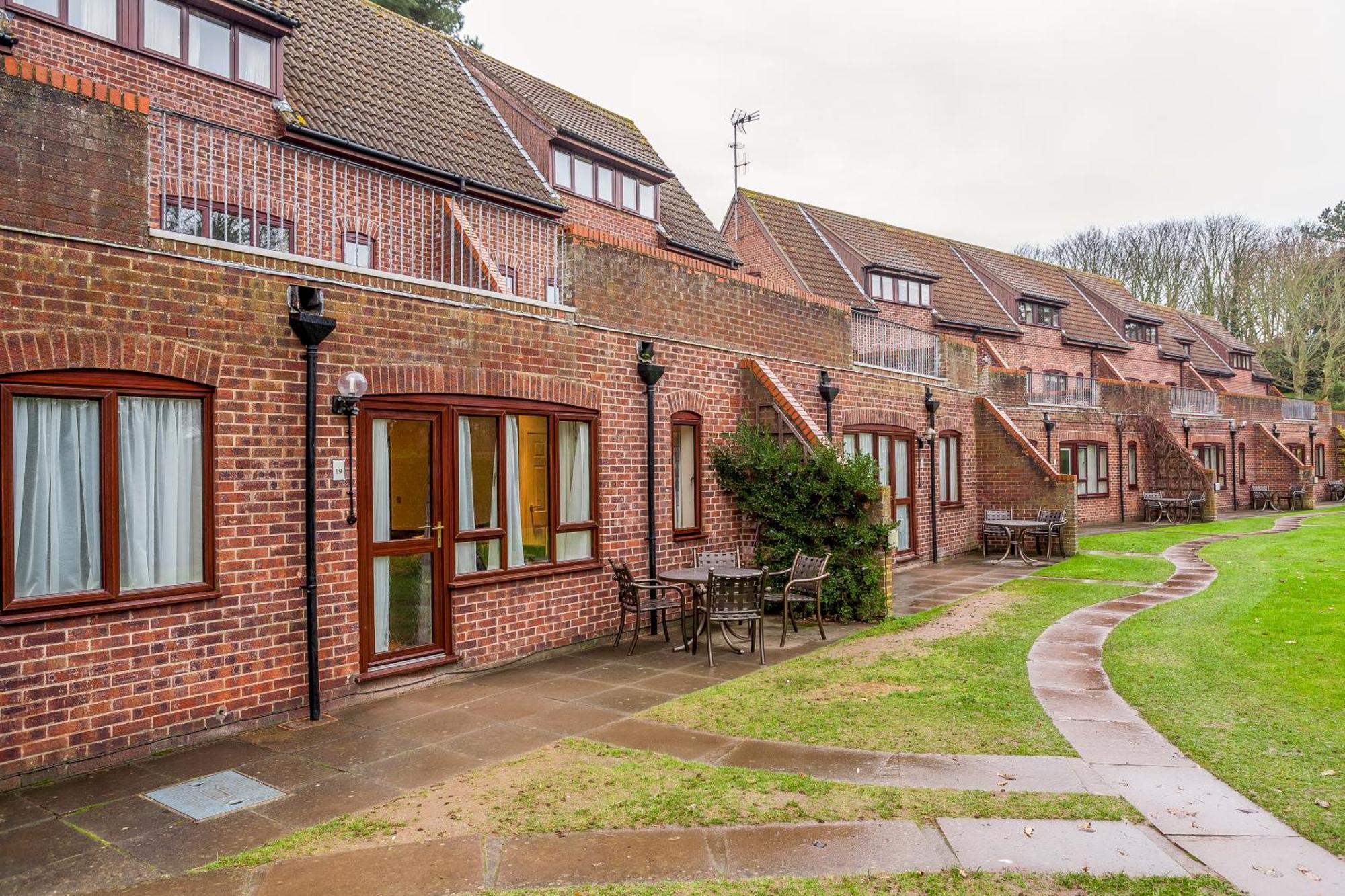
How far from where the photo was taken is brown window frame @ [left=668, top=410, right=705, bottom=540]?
10047mm

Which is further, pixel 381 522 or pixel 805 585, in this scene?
pixel 805 585

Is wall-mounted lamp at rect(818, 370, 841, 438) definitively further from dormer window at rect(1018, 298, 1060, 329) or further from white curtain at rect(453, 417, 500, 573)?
dormer window at rect(1018, 298, 1060, 329)

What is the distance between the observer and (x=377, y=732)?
5.82 metres

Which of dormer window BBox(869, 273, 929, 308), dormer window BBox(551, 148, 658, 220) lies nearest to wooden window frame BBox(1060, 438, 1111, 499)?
dormer window BBox(869, 273, 929, 308)

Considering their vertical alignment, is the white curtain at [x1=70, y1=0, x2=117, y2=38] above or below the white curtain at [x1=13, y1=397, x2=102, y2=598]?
above

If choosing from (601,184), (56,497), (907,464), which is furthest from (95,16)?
(907,464)

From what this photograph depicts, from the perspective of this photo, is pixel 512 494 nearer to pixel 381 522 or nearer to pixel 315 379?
pixel 381 522

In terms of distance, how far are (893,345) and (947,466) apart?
2770mm

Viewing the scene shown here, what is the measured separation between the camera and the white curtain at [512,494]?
7.87 meters

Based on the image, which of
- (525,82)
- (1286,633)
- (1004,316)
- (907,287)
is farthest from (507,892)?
(1004,316)

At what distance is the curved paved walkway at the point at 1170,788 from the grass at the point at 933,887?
32 cm

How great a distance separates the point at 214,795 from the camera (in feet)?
15.4

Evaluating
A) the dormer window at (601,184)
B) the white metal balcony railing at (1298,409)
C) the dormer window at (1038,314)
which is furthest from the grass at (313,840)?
the white metal balcony railing at (1298,409)

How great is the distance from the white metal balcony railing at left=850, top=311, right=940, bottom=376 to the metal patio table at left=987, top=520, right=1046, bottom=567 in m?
3.17
